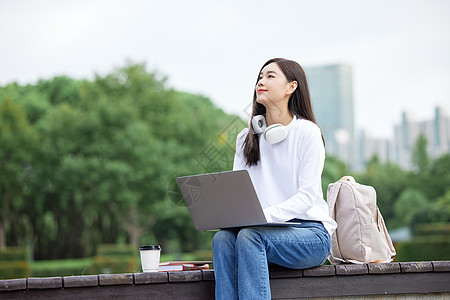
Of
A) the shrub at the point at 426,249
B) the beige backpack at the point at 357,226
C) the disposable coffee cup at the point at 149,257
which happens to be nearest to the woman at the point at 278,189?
the beige backpack at the point at 357,226

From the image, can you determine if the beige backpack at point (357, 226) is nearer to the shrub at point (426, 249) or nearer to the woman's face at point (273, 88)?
the woman's face at point (273, 88)

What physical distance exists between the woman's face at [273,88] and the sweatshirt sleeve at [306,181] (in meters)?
0.23

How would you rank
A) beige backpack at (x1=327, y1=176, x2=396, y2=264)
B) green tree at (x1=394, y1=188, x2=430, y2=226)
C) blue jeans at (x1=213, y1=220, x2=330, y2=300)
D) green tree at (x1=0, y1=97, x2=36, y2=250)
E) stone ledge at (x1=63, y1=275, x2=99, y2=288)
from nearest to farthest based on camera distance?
blue jeans at (x1=213, y1=220, x2=330, y2=300)
stone ledge at (x1=63, y1=275, x2=99, y2=288)
beige backpack at (x1=327, y1=176, x2=396, y2=264)
green tree at (x1=0, y1=97, x2=36, y2=250)
green tree at (x1=394, y1=188, x2=430, y2=226)

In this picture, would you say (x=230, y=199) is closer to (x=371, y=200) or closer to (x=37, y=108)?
(x=371, y=200)

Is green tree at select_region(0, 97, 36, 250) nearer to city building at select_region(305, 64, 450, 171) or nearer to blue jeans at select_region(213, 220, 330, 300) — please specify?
city building at select_region(305, 64, 450, 171)

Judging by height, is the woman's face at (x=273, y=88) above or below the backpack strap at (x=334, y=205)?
above

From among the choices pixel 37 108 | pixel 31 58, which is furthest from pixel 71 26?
pixel 37 108

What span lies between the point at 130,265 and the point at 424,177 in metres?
28.6

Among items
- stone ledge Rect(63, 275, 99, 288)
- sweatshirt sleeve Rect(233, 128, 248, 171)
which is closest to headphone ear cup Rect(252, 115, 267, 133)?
sweatshirt sleeve Rect(233, 128, 248, 171)

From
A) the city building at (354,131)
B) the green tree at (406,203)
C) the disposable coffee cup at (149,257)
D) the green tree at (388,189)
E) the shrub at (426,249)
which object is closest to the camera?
the disposable coffee cup at (149,257)

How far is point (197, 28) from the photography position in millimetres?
41875

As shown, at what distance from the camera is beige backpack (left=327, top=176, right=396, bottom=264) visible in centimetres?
325

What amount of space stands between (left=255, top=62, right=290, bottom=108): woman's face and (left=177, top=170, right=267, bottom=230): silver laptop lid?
25.3 inches

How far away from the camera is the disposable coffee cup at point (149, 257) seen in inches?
124
